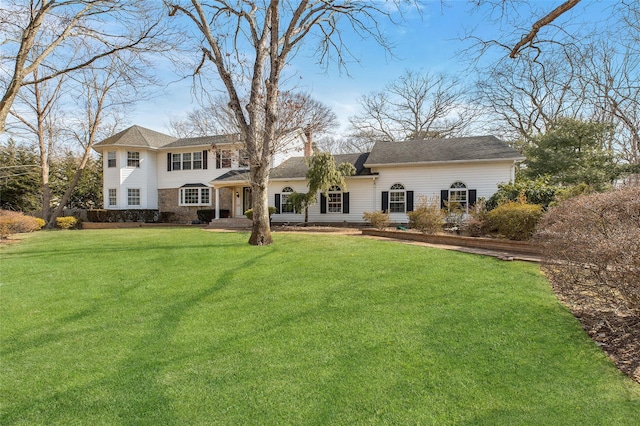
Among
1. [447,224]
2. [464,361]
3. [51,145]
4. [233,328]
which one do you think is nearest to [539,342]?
[464,361]

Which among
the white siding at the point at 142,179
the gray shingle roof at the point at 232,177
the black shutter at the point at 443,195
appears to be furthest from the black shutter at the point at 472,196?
the white siding at the point at 142,179

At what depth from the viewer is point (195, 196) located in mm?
22328

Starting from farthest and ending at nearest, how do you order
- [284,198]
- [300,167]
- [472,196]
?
1. [300,167]
2. [284,198]
3. [472,196]

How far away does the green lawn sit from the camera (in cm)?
285

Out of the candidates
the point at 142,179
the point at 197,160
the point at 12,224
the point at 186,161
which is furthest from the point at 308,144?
the point at 12,224

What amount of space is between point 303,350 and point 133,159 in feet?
77.6

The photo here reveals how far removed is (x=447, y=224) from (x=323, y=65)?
795 centimetres

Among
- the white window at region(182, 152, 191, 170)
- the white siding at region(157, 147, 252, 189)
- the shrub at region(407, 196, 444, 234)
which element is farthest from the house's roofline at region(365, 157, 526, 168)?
the white window at region(182, 152, 191, 170)

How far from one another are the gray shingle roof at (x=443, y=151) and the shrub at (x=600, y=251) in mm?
12096

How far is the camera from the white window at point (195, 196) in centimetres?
2203

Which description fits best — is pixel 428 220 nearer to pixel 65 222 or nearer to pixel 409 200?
pixel 409 200

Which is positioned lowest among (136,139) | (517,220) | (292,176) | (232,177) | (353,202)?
(517,220)

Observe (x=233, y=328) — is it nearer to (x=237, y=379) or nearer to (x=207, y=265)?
(x=237, y=379)

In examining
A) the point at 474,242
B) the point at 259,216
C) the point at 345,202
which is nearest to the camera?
the point at 474,242
